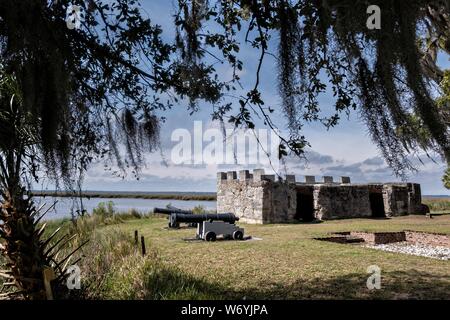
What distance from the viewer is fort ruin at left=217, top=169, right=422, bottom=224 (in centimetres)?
1798

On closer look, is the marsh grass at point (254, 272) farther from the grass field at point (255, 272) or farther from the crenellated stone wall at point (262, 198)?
the crenellated stone wall at point (262, 198)

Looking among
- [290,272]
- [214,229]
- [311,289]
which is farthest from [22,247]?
A: [214,229]

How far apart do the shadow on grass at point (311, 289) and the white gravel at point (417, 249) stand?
356cm

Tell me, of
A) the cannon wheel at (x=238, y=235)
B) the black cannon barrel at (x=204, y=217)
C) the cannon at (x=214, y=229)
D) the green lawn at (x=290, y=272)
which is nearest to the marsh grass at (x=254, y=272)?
the green lawn at (x=290, y=272)

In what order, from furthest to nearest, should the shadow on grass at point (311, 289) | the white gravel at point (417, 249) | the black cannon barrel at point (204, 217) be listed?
the black cannon barrel at point (204, 217) < the white gravel at point (417, 249) < the shadow on grass at point (311, 289)

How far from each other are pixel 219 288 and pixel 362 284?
2.05 meters

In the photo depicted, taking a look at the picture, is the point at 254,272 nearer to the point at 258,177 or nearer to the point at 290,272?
the point at 290,272

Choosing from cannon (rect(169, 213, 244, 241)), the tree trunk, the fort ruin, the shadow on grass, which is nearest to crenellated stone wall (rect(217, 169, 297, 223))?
the fort ruin

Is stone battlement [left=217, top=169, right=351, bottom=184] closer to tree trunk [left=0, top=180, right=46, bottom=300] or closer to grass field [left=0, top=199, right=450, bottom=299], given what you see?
grass field [left=0, top=199, right=450, bottom=299]

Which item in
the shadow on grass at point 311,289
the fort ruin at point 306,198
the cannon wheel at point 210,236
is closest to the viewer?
the shadow on grass at point 311,289

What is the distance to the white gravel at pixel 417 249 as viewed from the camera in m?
9.96

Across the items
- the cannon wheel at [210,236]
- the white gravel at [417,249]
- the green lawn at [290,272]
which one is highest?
the cannon wheel at [210,236]

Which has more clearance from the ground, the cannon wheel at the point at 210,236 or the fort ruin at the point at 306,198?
the fort ruin at the point at 306,198

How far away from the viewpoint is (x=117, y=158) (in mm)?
2770
